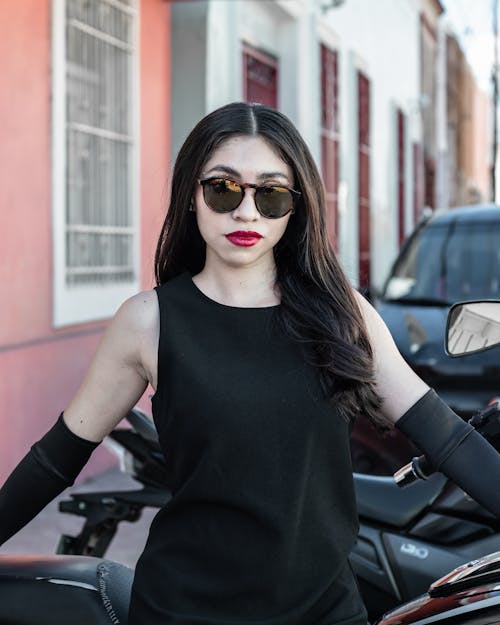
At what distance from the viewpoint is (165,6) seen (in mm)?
7320

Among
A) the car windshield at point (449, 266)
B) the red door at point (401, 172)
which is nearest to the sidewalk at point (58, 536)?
the car windshield at point (449, 266)

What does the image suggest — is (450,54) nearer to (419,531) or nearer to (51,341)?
(51,341)

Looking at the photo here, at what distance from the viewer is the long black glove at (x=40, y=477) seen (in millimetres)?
1832

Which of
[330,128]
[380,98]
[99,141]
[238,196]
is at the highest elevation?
[380,98]

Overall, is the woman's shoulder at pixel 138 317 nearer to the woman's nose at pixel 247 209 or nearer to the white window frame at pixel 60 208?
the woman's nose at pixel 247 209

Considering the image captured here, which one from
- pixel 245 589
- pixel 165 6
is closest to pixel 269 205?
pixel 245 589

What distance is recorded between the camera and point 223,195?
1801 millimetres

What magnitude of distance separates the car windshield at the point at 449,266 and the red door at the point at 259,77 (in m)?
3.08

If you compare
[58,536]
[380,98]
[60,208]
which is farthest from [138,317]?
[380,98]

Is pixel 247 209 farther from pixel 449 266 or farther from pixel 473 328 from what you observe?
pixel 449 266

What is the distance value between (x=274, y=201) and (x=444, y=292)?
4.46 m

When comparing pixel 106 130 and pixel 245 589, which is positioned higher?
pixel 106 130

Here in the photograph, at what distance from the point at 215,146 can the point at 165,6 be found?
579cm

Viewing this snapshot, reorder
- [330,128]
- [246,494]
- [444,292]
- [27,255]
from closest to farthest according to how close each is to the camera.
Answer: [246,494] < [27,255] < [444,292] < [330,128]
